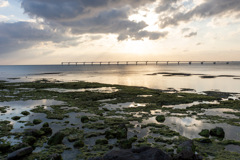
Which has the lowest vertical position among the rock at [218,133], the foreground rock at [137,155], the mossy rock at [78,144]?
the mossy rock at [78,144]

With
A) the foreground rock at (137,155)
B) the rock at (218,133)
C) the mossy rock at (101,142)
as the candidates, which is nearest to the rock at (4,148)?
the mossy rock at (101,142)

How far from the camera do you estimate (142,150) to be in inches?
419

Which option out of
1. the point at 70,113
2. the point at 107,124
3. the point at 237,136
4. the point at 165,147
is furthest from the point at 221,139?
the point at 70,113

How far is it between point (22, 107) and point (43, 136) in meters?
14.7

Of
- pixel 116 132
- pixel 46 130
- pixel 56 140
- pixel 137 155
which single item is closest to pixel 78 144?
pixel 56 140

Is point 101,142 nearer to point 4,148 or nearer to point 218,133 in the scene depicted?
point 4,148

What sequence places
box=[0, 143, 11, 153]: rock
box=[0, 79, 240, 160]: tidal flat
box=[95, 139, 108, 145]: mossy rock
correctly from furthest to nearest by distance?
box=[95, 139, 108, 145]: mossy rock, box=[0, 79, 240, 160]: tidal flat, box=[0, 143, 11, 153]: rock

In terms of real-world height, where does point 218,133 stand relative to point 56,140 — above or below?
above

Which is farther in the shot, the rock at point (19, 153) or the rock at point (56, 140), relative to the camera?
the rock at point (56, 140)

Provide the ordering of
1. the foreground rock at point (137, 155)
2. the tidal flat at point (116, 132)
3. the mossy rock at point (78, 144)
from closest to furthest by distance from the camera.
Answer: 1. the foreground rock at point (137, 155)
2. the tidal flat at point (116, 132)
3. the mossy rock at point (78, 144)

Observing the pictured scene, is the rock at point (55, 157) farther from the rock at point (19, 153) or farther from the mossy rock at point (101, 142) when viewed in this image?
the mossy rock at point (101, 142)

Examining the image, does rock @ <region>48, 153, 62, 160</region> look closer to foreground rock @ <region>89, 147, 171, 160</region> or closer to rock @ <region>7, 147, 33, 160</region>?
rock @ <region>7, 147, 33, 160</region>

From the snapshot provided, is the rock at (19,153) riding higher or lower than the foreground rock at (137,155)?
lower

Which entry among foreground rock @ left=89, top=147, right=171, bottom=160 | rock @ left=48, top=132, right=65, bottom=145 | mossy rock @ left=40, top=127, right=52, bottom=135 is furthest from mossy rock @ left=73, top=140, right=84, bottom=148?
foreground rock @ left=89, top=147, right=171, bottom=160
